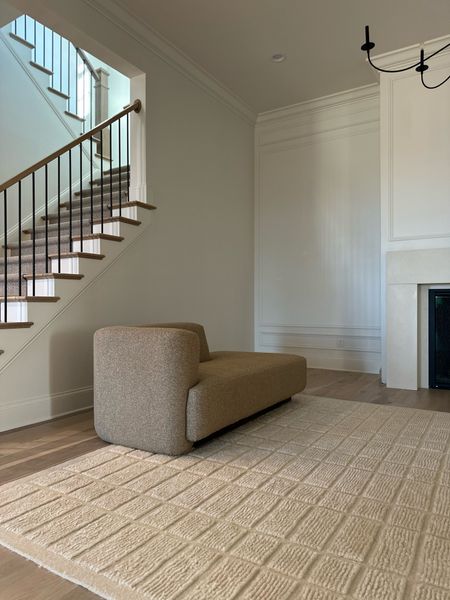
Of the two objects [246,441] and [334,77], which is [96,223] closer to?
[246,441]

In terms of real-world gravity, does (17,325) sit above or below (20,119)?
below

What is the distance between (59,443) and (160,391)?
722mm

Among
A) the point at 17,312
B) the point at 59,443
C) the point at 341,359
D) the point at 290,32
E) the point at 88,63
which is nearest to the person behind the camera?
the point at 59,443

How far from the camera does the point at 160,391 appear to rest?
Result: 2.10 meters

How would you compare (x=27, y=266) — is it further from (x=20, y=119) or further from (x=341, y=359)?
(x=341, y=359)

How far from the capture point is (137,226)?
11.5 feet

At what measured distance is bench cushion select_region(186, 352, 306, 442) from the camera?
2105 mm

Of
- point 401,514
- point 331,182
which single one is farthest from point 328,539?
point 331,182

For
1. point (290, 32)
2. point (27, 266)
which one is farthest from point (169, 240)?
point (290, 32)

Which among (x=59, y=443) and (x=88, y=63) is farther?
(x=88, y=63)

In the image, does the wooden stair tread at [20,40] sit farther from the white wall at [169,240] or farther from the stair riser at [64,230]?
the stair riser at [64,230]

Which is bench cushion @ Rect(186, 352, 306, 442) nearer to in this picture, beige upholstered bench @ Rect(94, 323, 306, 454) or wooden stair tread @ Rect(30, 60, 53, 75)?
beige upholstered bench @ Rect(94, 323, 306, 454)

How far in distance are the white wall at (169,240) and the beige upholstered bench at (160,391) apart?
2.21ft

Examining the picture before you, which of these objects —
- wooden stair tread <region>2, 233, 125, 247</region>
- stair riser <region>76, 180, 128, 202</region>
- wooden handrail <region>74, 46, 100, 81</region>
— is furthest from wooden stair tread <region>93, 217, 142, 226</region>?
wooden handrail <region>74, 46, 100, 81</region>
